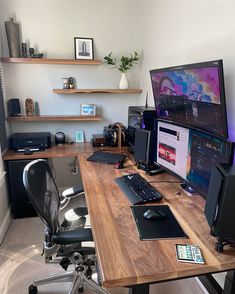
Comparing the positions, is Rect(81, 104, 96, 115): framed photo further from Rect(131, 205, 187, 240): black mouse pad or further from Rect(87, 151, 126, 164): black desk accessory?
Rect(131, 205, 187, 240): black mouse pad

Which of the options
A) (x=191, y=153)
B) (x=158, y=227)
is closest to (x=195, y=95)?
(x=191, y=153)

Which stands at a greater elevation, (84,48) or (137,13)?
(137,13)

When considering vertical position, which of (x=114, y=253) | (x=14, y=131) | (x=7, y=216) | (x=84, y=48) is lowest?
(x=7, y=216)

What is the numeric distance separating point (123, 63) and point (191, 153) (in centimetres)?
177

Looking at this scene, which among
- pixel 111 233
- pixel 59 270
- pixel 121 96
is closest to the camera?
pixel 111 233

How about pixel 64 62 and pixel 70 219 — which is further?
pixel 64 62

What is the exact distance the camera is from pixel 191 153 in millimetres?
1426

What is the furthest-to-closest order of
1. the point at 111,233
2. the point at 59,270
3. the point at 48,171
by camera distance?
the point at 59,270
the point at 48,171
the point at 111,233

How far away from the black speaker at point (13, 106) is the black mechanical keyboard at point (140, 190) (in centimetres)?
167

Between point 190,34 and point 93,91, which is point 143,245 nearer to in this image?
point 190,34

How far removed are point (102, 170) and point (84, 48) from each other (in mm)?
1601

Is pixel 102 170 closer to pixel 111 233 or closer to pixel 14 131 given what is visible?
pixel 111 233

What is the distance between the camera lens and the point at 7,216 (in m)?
2.46

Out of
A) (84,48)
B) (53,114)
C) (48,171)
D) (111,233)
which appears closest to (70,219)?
(48,171)
